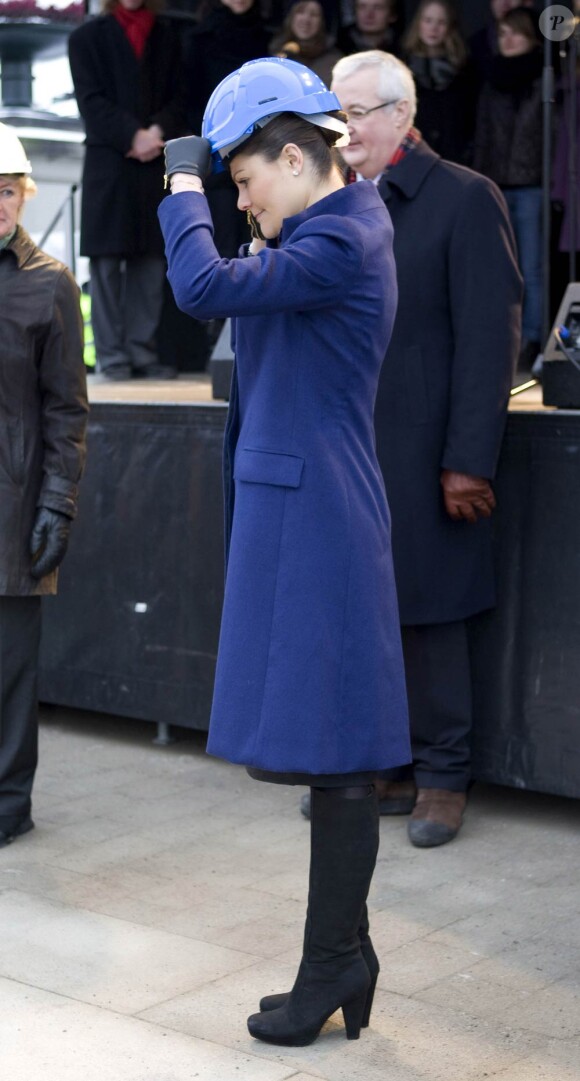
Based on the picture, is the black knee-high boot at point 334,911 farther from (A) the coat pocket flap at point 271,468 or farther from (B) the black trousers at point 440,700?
(B) the black trousers at point 440,700

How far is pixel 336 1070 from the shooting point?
2980 millimetres

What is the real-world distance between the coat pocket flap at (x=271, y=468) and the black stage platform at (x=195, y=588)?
Result: 159 centimetres

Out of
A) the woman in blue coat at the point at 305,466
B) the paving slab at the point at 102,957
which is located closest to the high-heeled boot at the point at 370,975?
the woman in blue coat at the point at 305,466

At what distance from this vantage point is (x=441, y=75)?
7574 mm

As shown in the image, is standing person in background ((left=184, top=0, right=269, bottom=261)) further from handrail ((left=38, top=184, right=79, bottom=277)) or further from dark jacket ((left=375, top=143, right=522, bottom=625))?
dark jacket ((left=375, top=143, right=522, bottom=625))

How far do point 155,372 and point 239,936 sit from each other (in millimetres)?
4047

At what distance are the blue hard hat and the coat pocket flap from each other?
53 centimetres

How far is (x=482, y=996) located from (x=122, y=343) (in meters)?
4.56

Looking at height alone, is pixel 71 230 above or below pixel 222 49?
below

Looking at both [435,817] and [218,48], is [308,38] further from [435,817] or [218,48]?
[435,817]

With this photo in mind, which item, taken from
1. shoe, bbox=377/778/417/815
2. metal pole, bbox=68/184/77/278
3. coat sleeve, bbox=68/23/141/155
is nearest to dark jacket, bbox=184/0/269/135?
coat sleeve, bbox=68/23/141/155

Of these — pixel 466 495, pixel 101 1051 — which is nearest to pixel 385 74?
pixel 466 495

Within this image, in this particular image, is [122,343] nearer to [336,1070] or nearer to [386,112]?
[386,112]

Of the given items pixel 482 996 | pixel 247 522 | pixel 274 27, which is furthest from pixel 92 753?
pixel 274 27
